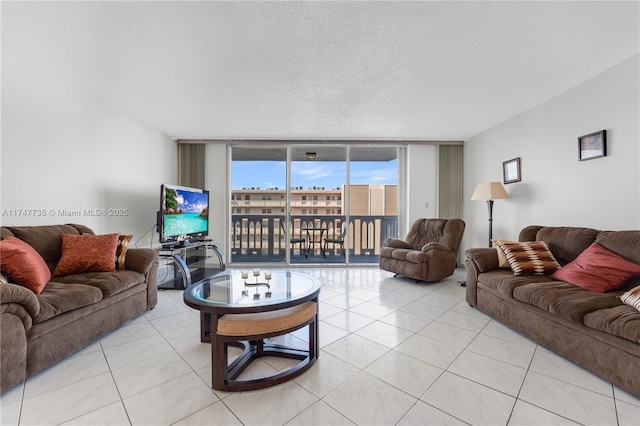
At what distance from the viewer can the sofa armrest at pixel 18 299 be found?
58.9 inches

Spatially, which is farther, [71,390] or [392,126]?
[392,126]

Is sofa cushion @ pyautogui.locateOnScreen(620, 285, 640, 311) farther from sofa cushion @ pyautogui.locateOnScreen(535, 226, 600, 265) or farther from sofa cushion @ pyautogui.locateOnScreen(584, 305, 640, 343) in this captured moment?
sofa cushion @ pyautogui.locateOnScreen(535, 226, 600, 265)

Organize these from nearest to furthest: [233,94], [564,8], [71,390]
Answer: [71,390], [564,8], [233,94]

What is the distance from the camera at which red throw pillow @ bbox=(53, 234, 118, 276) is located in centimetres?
235

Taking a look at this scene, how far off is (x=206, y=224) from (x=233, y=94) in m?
2.36

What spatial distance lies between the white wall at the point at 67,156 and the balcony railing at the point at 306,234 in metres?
2.08

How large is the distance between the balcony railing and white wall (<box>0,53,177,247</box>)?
2081 millimetres

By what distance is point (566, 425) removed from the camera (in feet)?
4.33

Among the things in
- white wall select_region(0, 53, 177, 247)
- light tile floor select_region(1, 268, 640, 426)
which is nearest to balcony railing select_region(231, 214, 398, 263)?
white wall select_region(0, 53, 177, 247)

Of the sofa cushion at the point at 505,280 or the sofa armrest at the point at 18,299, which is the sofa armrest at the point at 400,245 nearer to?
the sofa cushion at the point at 505,280

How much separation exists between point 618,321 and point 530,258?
1.07 meters

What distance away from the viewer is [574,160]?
9.41 ft

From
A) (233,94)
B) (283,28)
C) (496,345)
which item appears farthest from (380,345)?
(233,94)

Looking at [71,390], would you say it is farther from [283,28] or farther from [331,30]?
[331,30]
